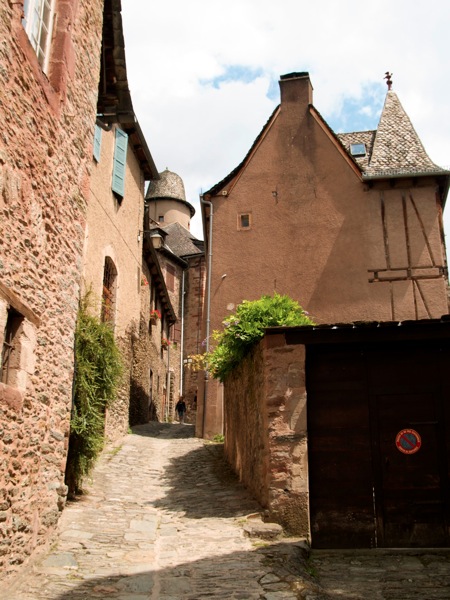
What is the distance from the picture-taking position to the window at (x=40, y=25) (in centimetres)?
586

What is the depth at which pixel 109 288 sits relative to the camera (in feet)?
44.3

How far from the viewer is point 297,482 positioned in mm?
6328

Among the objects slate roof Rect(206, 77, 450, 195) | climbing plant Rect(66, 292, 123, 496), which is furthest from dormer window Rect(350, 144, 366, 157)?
climbing plant Rect(66, 292, 123, 496)

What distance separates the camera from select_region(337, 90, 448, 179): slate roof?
14242 mm

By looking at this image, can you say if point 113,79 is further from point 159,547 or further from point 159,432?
point 159,432

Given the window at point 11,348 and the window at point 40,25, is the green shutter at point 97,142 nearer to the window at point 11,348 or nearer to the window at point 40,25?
the window at point 40,25

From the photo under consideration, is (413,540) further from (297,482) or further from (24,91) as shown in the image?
Result: (24,91)

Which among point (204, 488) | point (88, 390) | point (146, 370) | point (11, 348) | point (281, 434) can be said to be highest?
point (146, 370)

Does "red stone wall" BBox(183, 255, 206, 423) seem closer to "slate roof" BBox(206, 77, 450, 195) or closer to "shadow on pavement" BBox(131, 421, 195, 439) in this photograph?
"shadow on pavement" BBox(131, 421, 195, 439)

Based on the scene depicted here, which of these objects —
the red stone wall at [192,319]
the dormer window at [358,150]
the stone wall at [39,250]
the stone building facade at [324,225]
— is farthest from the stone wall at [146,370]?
the stone wall at [39,250]

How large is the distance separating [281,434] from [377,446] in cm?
106

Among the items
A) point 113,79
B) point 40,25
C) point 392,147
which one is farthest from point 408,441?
point 392,147

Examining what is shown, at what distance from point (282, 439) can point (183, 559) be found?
1.67 meters

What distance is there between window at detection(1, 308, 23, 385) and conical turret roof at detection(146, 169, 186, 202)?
32.7 m
